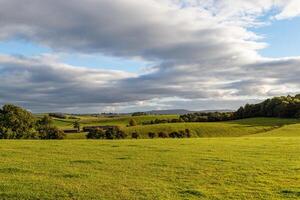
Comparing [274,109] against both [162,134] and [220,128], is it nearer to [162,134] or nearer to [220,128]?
[220,128]

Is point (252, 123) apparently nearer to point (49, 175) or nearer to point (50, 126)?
point (50, 126)

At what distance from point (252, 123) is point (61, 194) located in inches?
4313

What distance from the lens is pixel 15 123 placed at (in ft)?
285

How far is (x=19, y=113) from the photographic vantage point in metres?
89.8

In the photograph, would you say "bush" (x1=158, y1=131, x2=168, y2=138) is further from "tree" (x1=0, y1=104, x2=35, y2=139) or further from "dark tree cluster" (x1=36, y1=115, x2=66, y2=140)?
"tree" (x1=0, y1=104, x2=35, y2=139)

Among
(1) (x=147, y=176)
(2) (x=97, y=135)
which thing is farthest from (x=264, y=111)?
(1) (x=147, y=176)

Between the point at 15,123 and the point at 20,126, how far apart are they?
130 cm

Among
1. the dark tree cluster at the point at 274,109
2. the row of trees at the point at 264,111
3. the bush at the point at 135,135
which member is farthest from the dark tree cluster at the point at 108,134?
the dark tree cluster at the point at 274,109

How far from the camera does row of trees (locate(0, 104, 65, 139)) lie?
3381 inches

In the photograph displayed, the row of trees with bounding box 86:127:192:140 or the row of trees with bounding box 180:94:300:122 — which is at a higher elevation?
the row of trees with bounding box 180:94:300:122

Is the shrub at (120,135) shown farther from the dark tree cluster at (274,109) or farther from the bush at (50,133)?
the dark tree cluster at (274,109)

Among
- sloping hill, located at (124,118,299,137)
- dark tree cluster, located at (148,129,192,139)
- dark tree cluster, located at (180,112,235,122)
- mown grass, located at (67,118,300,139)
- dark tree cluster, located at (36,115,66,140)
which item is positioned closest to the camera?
dark tree cluster, located at (36,115,66,140)

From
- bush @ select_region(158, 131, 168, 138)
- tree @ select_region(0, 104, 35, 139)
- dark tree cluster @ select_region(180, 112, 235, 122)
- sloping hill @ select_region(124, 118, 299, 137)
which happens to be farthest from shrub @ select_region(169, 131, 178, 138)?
dark tree cluster @ select_region(180, 112, 235, 122)

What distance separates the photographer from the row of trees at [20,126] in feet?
282
